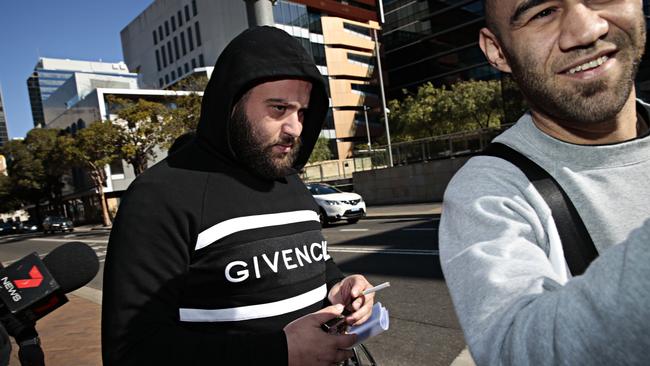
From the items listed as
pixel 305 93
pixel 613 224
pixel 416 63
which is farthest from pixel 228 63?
pixel 416 63

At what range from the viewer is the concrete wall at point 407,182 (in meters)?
17.2

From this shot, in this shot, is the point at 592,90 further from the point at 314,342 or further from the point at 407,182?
the point at 407,182

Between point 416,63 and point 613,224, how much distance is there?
4981 cm

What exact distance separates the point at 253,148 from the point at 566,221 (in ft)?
3.92

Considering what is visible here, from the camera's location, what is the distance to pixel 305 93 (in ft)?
6.44

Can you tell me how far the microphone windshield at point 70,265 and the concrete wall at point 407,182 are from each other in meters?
15.9

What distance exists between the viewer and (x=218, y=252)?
1510 millimetres

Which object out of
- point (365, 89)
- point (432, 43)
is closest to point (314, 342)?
point (432, 43)

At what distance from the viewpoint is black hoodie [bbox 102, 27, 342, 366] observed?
129cm

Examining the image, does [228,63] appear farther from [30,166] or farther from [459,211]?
[30,166]

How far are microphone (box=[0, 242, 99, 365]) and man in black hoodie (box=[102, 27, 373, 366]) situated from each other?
21 cm

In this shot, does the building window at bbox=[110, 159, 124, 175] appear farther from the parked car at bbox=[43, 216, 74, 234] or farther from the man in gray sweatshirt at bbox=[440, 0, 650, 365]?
→ the man in gray sweatshirt at bbox=[440, 0, 650, 365]

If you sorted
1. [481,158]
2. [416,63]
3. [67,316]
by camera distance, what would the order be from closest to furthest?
[481,158] → [67,316] → [416,63]

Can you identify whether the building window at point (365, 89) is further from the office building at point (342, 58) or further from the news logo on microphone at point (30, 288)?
the news logo on microphone at point (30, 288)
